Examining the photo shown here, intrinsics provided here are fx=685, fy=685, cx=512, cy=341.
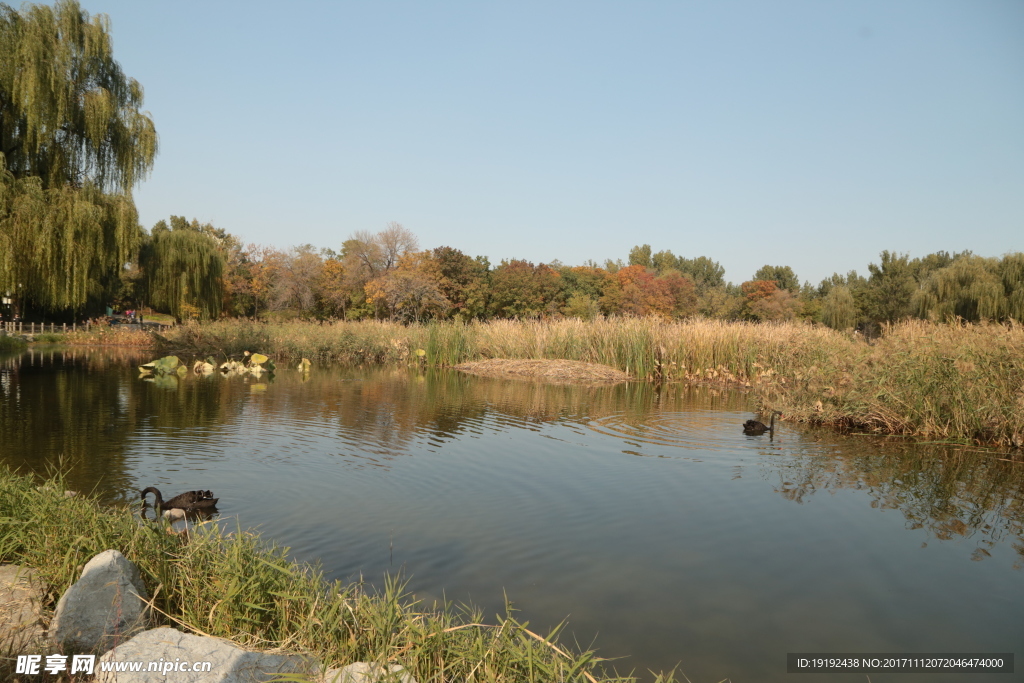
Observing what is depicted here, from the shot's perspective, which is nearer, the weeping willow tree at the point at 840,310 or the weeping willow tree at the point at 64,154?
the weeping willow tree at the point at 64,154

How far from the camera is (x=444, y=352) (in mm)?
29031

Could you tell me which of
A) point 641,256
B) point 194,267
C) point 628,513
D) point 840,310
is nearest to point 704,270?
point 641,256

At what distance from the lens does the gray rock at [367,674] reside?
3.02 meters

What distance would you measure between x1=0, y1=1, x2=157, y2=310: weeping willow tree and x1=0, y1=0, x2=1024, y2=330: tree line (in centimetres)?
4

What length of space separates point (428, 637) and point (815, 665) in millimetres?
2407

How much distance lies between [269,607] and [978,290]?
4564cm

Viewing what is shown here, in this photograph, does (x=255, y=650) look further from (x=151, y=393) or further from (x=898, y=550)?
(x=151, y=393)

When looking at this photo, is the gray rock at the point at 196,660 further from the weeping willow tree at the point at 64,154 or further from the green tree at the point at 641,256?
the green tree at the point at 641,256

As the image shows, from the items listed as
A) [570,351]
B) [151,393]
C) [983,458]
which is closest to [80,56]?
[151,393]

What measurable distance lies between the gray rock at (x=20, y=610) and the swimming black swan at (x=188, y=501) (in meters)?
1.75

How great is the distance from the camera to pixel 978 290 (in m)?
39.4

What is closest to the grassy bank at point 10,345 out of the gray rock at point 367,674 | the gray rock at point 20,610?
the gray rock at point 20,610

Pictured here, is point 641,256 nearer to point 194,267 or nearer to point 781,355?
point 194,267

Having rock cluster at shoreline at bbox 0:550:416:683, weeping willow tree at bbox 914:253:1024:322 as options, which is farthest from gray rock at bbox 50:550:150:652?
weeping willow tree at bbox 914:253:1024:322
